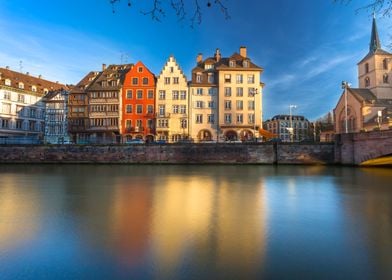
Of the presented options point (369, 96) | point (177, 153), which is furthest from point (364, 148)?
point (369, 96)

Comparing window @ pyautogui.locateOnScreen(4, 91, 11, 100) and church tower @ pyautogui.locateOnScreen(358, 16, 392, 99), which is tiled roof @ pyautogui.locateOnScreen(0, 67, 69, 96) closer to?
window @ pyautogui.locateOnScreen(4, 91, 11, 100)

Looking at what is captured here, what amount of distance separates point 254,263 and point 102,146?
38.9m

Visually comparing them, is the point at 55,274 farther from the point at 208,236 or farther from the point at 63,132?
the point at 63,132

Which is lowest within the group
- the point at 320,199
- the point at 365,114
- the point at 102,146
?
the point at 320,199

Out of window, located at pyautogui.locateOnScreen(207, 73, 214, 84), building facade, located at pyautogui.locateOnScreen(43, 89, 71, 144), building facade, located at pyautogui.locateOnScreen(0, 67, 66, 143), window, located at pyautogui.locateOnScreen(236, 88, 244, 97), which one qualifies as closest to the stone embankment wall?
building facade, located at pyautogui.locateOnScreen(0, 67, 66, 143)

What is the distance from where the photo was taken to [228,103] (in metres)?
53.3

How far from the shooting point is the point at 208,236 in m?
7.60

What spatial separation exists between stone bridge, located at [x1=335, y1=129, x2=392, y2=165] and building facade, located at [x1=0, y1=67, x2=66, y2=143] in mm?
50396

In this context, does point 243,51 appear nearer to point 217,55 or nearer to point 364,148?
point 217,55

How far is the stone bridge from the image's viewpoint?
31.7 metres

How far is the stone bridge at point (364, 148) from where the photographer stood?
3169 cm

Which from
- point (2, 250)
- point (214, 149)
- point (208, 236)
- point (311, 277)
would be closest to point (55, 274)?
point (2, 250)

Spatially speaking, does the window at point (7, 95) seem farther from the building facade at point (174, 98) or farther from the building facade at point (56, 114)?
the building facade at point (174, 98)

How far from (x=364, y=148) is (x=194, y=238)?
3345 centimetres
